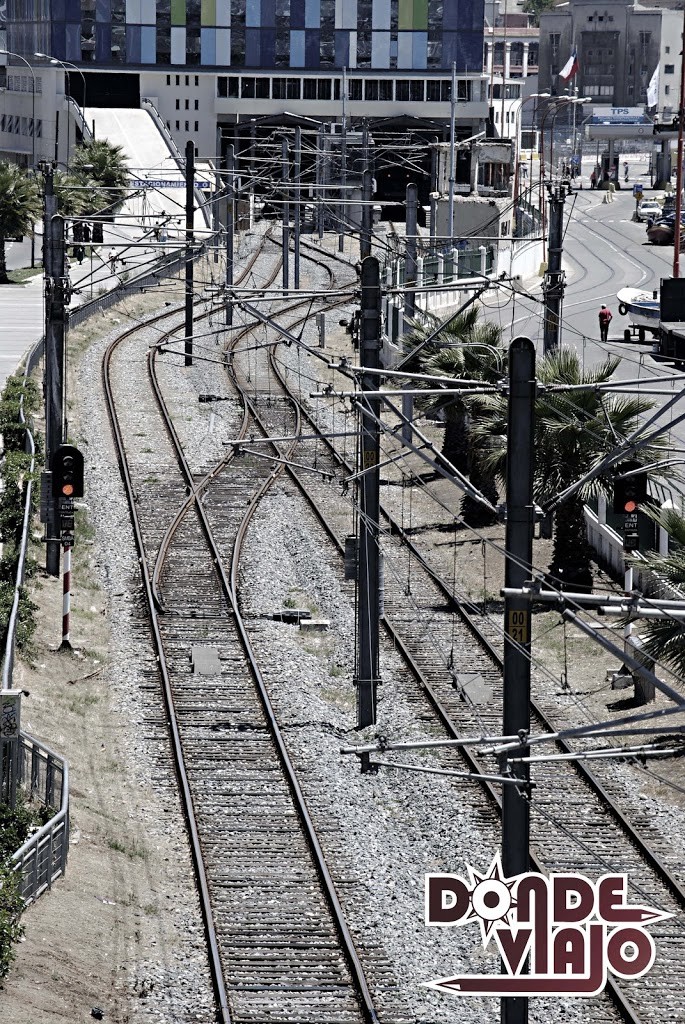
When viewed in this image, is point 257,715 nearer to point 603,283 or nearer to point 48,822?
point 48,822

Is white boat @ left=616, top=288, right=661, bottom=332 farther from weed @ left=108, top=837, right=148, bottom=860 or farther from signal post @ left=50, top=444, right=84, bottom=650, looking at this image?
weed @ left=108, top=837, right=148, bottom=860

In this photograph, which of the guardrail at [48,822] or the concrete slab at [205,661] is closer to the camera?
the guardrail at [48,822]

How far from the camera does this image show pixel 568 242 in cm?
8819

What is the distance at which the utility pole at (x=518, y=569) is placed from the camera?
42.9ft

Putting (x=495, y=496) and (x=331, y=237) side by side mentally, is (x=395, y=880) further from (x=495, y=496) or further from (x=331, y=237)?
(x=331, y=237)

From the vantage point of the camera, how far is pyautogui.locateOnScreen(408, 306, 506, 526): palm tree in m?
32.5

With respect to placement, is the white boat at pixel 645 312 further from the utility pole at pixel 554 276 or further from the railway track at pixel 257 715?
the utility pole at pixel 554 276

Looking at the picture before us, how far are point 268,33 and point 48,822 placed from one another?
92861 mm

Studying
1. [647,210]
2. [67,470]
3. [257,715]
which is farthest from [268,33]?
[257,715]

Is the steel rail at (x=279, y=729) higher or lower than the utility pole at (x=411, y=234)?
lower

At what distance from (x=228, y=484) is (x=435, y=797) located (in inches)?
640

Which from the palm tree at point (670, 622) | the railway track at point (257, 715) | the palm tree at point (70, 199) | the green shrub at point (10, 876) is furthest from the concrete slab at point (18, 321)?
the green shrub at point (10, 876)

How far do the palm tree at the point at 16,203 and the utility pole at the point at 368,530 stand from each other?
44.9 meters

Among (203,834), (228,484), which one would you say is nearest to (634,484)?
(203,834)
